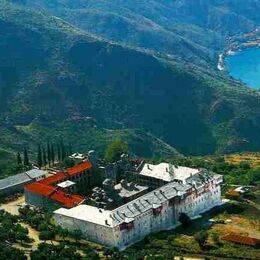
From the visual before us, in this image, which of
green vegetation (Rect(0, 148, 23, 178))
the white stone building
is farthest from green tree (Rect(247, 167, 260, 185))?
green vegetation (Rect(0, 148, 23, 178))

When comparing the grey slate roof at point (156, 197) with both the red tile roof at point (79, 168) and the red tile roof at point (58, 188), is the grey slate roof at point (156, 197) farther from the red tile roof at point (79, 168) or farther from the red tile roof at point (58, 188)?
the red tile roof at point (79, 168)

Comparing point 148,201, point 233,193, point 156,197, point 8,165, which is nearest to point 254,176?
point 233,193

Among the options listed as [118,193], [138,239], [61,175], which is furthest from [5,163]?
A: [138,239]

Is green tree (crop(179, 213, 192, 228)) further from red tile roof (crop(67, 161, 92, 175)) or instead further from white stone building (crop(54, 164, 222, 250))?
red tile roof (crop(67, 161, 92, 175))

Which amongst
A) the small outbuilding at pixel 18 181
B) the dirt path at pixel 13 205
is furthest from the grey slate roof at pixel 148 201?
the small outbuilding at pixel 18 181

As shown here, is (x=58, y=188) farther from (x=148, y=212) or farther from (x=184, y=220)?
(x=184, y=220)

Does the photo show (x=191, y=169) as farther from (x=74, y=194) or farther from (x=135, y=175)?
(x=74, y=194)
